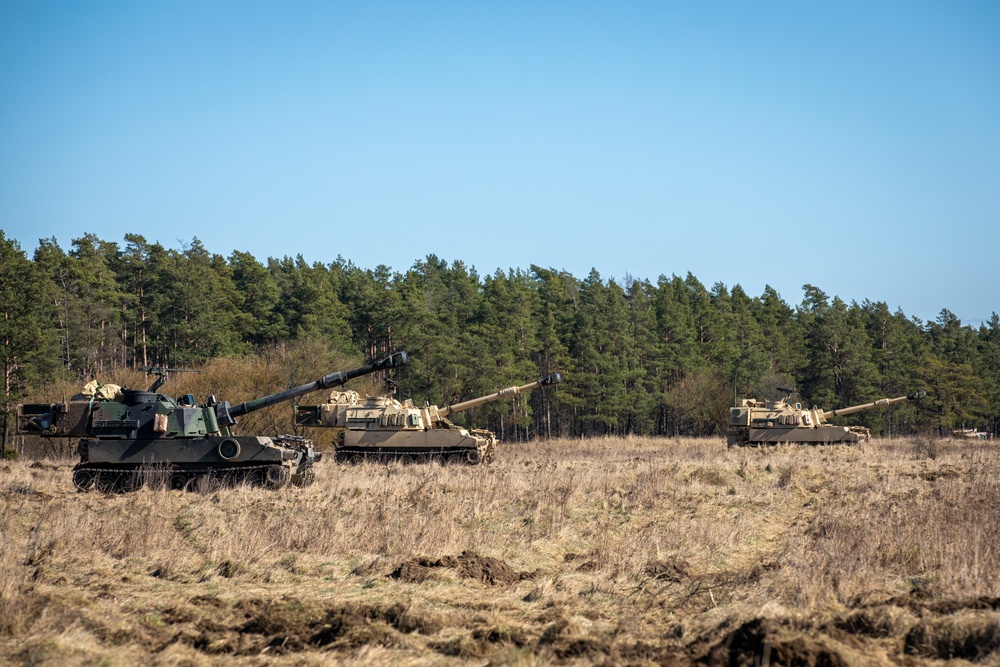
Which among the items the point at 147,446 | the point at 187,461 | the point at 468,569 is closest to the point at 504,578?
the point at 468,569

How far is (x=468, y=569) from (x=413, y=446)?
17.0 meters

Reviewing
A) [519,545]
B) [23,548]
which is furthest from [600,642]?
[23,548]

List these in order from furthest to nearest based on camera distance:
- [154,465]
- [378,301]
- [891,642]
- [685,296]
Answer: [685,296] < [378,301] < [154,465] < [891,642]

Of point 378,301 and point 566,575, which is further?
point 378,301

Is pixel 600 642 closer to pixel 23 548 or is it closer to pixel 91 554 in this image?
pixel 91 554

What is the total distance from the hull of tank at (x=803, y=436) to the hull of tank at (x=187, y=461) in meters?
20.3

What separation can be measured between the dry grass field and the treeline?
1266 inches

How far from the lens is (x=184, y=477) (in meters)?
18.9

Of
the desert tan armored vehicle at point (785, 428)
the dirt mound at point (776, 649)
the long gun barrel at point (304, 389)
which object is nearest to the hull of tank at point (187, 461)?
the long gun barrel at point (304, 389)

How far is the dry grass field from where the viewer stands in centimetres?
696

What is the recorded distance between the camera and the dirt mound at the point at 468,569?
961 cm

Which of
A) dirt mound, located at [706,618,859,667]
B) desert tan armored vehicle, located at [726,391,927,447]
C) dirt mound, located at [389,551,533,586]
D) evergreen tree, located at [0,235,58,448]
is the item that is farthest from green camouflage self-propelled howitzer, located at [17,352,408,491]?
desert tan armored vehicle, located at [726,391,927,447]

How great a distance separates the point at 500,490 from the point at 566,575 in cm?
695

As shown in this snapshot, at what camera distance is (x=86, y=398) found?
1894 cm
